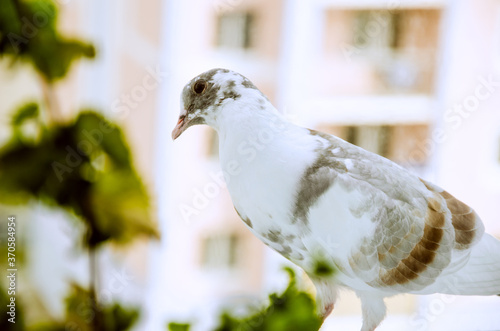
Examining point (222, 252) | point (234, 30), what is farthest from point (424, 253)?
point (222, 252)

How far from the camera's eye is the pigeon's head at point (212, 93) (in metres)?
0.39

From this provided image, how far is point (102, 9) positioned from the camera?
4.43 ft

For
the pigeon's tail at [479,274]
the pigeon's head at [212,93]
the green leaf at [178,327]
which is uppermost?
the pigeon's head at [212,93]

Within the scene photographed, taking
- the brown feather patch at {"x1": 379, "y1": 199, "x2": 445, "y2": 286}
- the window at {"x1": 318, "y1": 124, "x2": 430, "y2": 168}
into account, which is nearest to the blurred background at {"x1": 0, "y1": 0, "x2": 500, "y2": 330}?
the window at {"x1": 318, "y1": 124, "x2": 430, "y2": 168}

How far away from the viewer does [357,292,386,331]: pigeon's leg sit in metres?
0.44

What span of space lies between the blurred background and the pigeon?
0.38 feet

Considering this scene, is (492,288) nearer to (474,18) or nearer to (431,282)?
(431,282)

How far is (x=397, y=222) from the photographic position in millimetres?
405

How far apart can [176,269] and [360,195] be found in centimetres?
97

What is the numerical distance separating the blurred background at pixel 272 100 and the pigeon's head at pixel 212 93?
236 millimetres

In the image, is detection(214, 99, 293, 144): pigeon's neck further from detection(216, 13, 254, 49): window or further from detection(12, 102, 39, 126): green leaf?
detection(216, 13, 254, 49): window

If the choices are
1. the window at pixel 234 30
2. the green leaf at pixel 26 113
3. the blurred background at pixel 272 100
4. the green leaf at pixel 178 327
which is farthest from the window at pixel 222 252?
the green leaf at pixel 178 327

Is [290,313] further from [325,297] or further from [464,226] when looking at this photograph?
[464,226]

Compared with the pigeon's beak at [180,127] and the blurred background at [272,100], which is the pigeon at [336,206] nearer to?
the pigeon's beak at [180,127]
